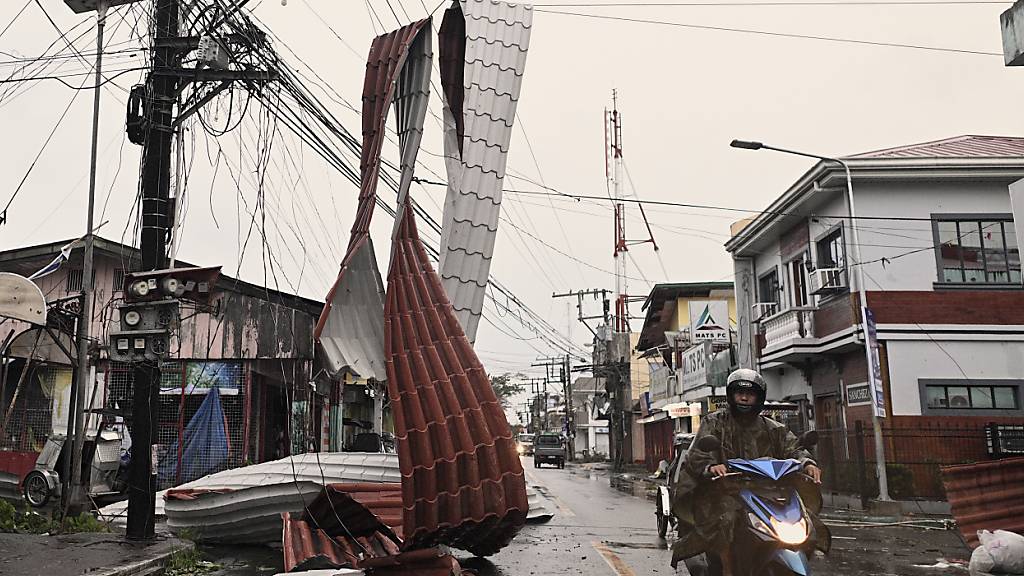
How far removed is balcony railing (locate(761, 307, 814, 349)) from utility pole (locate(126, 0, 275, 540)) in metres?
15.4

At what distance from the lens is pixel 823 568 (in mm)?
9586

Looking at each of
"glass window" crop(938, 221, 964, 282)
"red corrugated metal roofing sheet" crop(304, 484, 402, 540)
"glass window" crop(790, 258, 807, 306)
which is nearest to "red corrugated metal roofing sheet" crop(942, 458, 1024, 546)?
"red corrugated metal roofing sheet" crop(304, 484, 402, 540)

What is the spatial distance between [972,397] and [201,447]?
58.5 feet

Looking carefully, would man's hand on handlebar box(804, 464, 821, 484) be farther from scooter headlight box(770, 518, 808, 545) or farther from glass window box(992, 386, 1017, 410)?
glass window box(992, 386, 1017, 410)

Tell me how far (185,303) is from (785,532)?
899 cm

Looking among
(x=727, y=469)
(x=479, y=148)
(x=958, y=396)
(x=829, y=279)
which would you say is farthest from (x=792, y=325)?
(x=727, y=469)

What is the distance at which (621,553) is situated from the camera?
10.7 meters

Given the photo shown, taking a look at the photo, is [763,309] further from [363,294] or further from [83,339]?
[363,294]

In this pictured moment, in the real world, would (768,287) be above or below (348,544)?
above

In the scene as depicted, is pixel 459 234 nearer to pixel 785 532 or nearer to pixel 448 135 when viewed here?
pixel 448 135

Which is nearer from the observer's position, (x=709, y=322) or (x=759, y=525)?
(x=759, y=525)

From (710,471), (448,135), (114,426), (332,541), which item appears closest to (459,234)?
(448,135)

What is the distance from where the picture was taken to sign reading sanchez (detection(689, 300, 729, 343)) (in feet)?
98.3

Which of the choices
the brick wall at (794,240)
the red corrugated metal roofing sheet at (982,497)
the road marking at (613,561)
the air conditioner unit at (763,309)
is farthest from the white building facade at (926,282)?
the road marking at (613,561)
